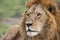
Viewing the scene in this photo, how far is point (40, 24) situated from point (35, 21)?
4.8 inches

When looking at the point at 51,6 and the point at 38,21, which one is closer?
the point at 38,21

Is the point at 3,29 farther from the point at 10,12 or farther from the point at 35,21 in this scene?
the point at 35,21

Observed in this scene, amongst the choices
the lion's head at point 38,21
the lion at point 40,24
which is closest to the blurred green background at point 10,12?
the lion at point 40,24

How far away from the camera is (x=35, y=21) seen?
23.6ft

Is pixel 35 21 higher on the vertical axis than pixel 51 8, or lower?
lower

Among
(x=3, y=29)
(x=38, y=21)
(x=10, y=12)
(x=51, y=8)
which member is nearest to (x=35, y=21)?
(x=38, y=21)

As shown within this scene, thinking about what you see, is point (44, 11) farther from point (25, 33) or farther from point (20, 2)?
point (20, 2)

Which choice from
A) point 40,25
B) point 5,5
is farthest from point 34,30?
point 5,5

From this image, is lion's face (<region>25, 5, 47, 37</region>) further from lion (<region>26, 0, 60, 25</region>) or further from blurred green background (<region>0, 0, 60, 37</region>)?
blurred green background (<region>0, 0, 60, 37</region>)

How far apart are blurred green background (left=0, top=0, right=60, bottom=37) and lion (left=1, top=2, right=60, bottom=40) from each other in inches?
149

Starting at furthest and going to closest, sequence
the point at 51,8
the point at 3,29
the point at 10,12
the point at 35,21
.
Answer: the point at 10,12 → the point at 3,29 → the point at 51,8 → the point at 35,21

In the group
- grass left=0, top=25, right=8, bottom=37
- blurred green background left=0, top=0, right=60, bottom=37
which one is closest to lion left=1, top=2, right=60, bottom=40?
grass left=0, top=25, right=8, bottom=37

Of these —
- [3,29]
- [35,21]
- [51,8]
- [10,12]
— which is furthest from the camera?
[10,12]

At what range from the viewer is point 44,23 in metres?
7.29
